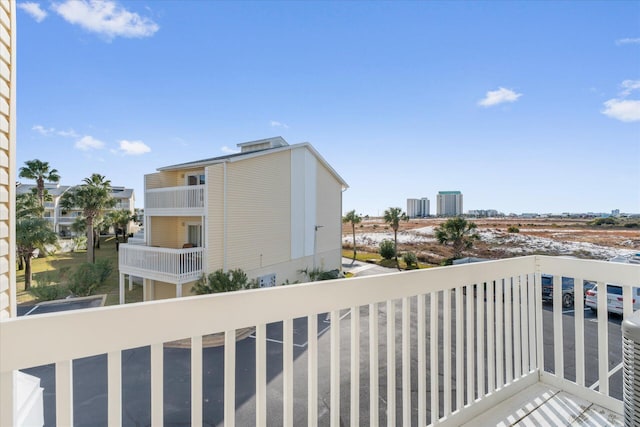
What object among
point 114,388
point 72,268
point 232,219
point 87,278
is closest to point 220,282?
point 232,219

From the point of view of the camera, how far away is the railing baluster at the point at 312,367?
973mm

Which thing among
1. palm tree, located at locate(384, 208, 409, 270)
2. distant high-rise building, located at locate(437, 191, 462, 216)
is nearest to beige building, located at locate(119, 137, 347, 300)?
distant high-rise building, located at locate(437, 191, 462, 216)

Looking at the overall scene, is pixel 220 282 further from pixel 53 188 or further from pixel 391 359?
pixel 53 188

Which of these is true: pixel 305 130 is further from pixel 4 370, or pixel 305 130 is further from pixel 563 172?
pixel 4 370

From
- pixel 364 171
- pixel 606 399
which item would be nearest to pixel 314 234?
pixel 364 171

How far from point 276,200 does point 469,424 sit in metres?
9.38

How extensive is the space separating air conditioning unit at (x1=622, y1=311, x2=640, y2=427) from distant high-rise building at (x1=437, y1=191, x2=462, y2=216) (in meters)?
9.64

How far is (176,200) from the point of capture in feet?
29.4

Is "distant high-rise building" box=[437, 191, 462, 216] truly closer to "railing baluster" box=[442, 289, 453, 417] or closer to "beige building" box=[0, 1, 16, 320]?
"railing baluster" box=[442, 289, 453, 417]

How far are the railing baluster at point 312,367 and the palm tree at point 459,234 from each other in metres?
13.2

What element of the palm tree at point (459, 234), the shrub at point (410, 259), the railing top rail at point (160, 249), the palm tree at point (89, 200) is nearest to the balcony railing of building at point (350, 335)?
the railing top rail at point (160, 249)

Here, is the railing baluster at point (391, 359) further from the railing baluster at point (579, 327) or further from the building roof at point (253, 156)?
the building roof at point (253, 156)

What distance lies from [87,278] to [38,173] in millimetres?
6336

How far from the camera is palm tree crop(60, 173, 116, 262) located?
13203 mm
